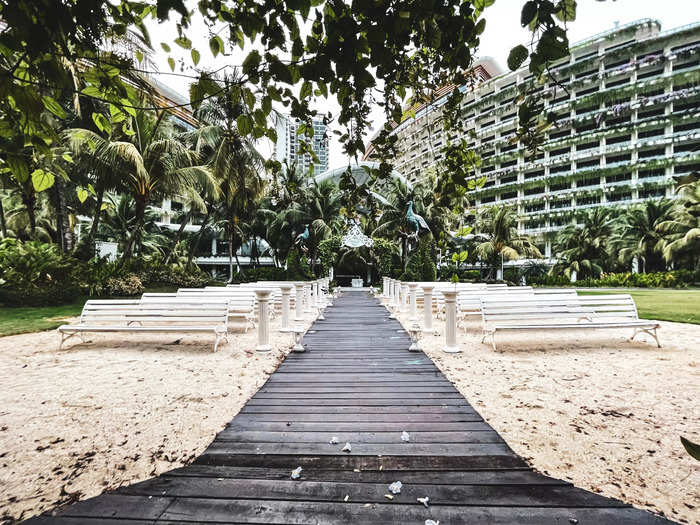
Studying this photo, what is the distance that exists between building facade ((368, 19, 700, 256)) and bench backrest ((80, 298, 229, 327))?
35032 millimetres

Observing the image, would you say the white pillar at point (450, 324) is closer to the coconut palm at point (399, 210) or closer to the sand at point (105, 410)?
the sand at point (105, 410)

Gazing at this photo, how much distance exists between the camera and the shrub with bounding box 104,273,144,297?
1148 centimetres

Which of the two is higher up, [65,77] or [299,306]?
[65,77]

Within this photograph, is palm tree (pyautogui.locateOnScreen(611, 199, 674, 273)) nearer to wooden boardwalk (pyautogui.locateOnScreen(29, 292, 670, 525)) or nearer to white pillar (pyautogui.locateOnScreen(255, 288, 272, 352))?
white pillar (pyautogui.locateOnScreen(255, 288, 272, 352))

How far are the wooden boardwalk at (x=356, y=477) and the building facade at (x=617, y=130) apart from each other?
1478 inches

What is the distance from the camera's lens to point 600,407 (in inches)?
134

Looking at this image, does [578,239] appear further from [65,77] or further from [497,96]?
[65,77]

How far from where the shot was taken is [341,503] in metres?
2.01

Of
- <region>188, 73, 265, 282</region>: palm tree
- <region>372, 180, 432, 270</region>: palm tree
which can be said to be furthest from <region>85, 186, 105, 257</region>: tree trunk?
<region>372, 180, 432, 270</region>: palm tree

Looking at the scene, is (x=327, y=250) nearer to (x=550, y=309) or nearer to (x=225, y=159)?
(x=225, y=159)

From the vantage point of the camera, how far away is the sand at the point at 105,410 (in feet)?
7.54

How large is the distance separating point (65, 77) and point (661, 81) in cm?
5633

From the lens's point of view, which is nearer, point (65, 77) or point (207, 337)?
point (65, 77)

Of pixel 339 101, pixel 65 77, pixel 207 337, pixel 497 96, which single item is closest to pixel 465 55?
pixel 339 101
